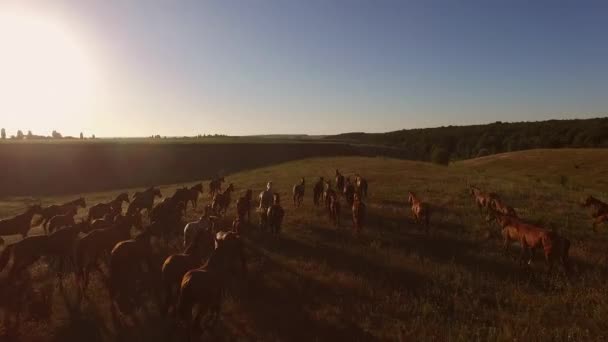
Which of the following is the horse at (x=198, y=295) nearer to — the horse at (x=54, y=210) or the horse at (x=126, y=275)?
the horse at (x=126, y=275)

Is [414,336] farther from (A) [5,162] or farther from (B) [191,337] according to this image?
(A) [5,162]

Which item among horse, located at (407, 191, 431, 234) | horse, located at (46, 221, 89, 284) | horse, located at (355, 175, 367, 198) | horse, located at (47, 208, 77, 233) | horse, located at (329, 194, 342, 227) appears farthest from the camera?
horse, located at (355, 175, 367, 198)

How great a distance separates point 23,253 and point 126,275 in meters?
3.24

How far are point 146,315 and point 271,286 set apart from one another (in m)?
3.25

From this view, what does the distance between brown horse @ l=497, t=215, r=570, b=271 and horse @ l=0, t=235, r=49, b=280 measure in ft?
45.8

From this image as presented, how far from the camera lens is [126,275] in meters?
10.3

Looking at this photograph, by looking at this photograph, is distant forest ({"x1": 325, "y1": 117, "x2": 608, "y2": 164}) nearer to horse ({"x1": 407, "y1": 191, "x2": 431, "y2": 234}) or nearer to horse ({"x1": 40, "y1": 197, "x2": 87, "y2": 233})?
horse ({"x1": 407, "y1": 191, "x2": 431, "y2": 234})

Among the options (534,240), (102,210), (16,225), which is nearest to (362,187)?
(534,240)

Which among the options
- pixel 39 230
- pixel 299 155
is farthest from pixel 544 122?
pixel 39 230

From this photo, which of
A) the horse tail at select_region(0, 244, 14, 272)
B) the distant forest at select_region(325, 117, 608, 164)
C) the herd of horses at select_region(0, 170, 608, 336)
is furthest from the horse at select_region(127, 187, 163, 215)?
the distant forest at select_region(325, 117, 608, 164)

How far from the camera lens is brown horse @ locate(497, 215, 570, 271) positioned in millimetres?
11867

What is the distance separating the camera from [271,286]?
11430 millimetres

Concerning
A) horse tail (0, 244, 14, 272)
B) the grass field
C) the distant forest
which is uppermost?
the distant forest

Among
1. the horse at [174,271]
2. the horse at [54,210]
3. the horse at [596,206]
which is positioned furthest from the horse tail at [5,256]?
the horse at [596,206]
